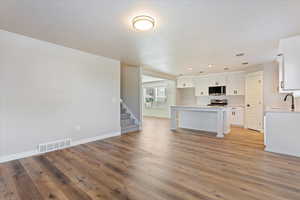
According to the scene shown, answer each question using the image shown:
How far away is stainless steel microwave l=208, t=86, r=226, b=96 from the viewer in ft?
22.5

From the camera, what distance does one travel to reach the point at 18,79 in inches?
117

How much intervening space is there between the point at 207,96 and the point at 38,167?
7.18 metres

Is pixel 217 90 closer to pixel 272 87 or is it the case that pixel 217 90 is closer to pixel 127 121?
pixel 272 87

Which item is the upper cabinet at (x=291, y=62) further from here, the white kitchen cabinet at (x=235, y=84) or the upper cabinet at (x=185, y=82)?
the upper cabinet at (x=185, y=82)

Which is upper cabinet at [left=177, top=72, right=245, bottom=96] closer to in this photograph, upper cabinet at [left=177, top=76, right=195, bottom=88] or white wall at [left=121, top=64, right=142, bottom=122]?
upper cabinet at [left=177, top=76, right=195, bottom=88]

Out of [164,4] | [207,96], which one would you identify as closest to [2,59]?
[164,4]

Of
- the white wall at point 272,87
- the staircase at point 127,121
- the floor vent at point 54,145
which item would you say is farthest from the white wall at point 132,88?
the white wall at point 272,87

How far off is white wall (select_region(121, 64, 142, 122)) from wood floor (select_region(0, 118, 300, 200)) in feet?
8.18

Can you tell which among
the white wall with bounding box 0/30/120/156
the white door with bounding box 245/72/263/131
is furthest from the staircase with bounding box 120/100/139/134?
the white door with bounding box 245/72/263/131

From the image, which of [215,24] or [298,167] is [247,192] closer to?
[298,167]

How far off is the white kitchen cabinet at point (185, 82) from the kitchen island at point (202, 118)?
2.53 metres

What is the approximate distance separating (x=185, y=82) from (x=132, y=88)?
3511 mm

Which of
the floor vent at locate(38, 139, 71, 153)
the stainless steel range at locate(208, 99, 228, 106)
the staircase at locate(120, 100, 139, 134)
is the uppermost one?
the stainless steel range at locate(208, 99, 228, 106)

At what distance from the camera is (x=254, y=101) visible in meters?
5.53
